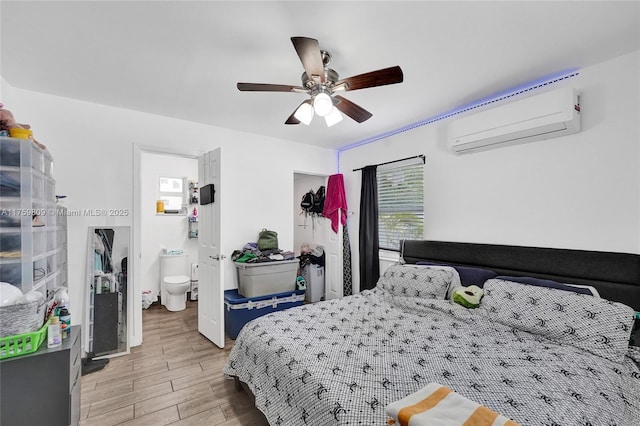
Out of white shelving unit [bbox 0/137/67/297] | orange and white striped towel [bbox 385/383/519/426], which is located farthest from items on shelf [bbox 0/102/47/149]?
orange and white striped towel [bbox 385/383/519/426]

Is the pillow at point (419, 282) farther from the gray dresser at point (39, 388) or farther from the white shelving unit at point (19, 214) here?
the white shelving unit at point (19, 214)

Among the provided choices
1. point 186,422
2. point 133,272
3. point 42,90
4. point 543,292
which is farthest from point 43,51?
point 543,292

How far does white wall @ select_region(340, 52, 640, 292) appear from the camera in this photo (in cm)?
202

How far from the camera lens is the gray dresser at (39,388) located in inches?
54.2

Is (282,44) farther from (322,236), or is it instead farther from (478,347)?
(322,236)

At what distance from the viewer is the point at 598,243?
2133mm

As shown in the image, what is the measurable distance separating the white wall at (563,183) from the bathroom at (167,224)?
12.3ft

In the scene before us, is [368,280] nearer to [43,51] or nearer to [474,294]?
[474,294]

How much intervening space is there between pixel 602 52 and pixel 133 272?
446 centimetres

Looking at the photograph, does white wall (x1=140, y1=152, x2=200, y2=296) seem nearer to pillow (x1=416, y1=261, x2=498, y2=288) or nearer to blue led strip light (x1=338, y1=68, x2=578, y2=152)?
blue led strip light (x1=338, y1=68, x2=578, y2=152)

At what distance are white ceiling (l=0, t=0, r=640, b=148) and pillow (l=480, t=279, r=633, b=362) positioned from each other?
67.2 inches

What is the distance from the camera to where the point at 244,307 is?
3.20m

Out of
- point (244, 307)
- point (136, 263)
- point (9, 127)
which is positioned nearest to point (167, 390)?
point (244, 307)

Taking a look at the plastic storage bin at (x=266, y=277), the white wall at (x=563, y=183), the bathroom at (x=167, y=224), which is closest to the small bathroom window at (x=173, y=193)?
the bathroom at (x=167, y=224)
